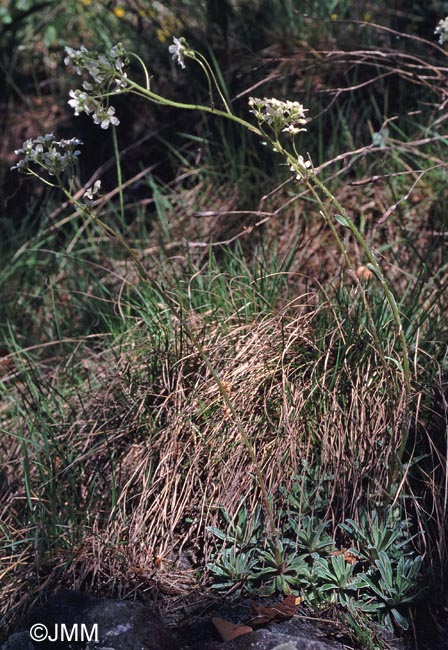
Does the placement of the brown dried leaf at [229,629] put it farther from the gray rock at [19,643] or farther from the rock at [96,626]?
the gray rock at [19,643]

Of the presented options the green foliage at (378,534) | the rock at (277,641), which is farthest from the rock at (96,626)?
the green foliage at (378,534)

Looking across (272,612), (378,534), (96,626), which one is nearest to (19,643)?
(96,626)

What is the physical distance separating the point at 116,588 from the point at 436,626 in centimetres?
81

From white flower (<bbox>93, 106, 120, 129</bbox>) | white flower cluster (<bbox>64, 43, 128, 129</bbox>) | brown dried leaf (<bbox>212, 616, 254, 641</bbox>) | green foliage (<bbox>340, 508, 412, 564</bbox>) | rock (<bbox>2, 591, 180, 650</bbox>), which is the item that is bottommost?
green foliage (<bbox>340, 508, 412, 564</bbox>)

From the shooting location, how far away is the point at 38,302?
343 centimetres

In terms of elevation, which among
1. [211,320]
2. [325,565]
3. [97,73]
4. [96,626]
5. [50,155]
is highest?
[97,73]

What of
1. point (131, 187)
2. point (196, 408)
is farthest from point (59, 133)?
point (196, 408)

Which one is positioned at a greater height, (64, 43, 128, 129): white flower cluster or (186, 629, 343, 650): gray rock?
(64, 43, 128, 129): white flower cluster

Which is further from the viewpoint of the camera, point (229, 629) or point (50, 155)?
point (229, 629)

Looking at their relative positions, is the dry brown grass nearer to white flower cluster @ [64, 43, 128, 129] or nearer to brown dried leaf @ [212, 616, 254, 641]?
brown dried leaf @ [212, 616, 254, 641]

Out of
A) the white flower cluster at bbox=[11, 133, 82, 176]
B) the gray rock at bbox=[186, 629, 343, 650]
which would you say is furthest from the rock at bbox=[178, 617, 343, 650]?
the white flower cluster at bbox=[11, 133, 82, 176]

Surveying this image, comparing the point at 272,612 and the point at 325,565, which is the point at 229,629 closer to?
the point at 272,612

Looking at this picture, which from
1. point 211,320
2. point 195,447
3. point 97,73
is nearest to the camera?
point 97,73

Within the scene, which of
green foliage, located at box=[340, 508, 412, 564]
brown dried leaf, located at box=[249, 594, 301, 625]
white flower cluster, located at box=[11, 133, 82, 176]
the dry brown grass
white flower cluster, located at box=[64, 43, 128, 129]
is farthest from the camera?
the dry brown grass
